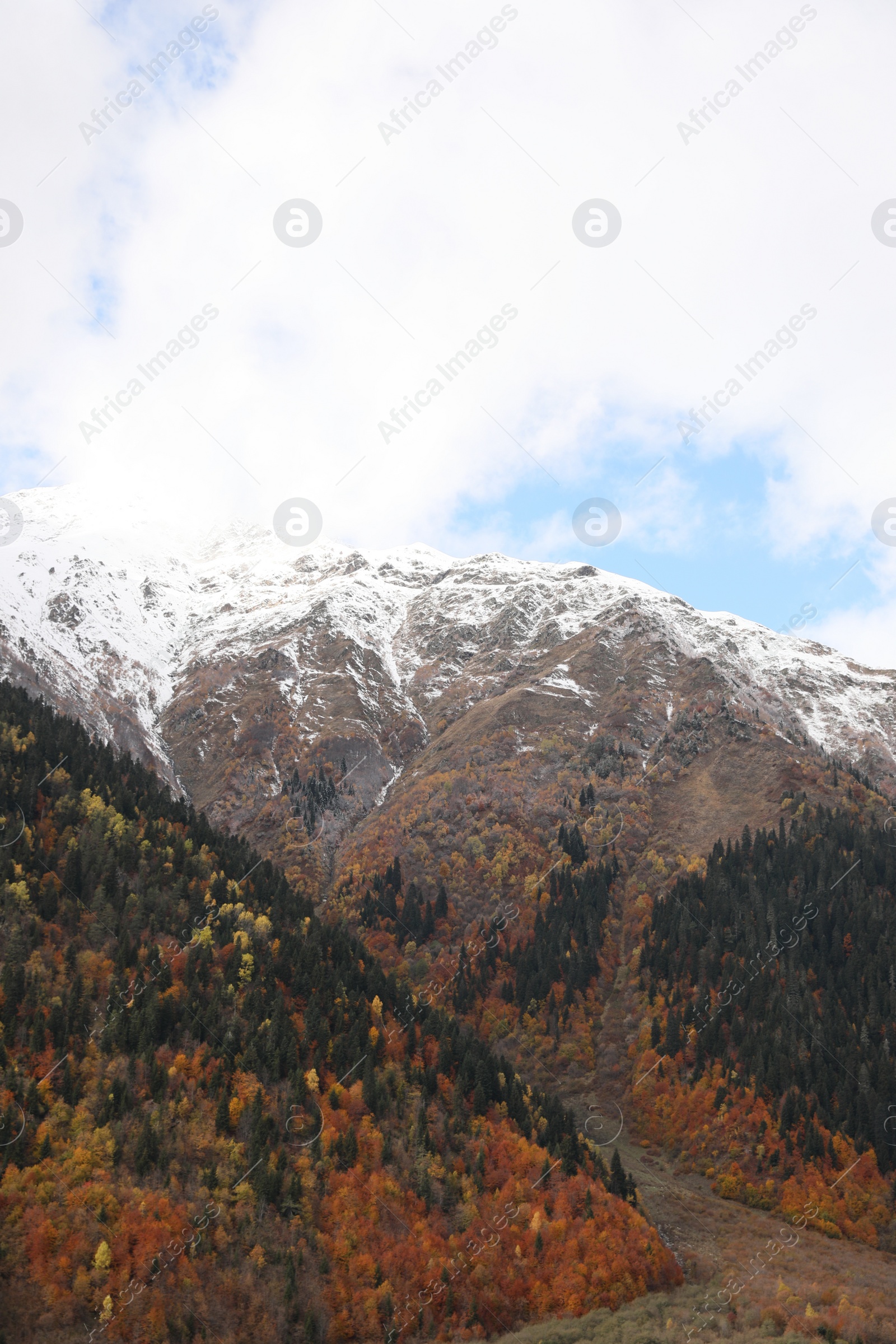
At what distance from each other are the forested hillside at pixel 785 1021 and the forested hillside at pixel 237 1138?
28323 millimetres

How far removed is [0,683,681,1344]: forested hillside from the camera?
64.8 metres

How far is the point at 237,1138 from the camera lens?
78.8 m

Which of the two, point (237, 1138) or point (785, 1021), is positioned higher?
point (785, 1021)

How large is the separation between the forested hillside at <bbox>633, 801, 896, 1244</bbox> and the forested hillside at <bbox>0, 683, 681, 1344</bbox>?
92.9 feet

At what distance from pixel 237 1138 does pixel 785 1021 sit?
301 ft

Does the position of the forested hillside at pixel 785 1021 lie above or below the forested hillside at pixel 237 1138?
above

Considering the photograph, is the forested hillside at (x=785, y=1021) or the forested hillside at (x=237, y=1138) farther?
the forested hillside at (x=785, y=1021)

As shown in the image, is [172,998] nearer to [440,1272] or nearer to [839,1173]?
[440,1272]

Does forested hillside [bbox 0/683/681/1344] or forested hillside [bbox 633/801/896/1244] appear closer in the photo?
forested hillside [bbox 0/683/681/1344]

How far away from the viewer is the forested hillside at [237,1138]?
6481cm

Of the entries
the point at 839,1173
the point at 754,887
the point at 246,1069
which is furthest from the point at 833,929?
the point at 246,1069

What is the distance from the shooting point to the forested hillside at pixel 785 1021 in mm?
101312

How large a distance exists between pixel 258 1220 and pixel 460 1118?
96.2 feet

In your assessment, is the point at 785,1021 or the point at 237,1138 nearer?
the point at 237,1138
